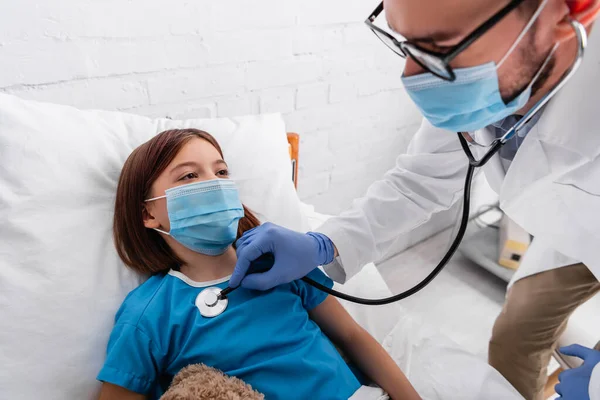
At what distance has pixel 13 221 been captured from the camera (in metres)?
0.89

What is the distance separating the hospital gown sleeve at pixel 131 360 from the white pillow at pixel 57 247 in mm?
80

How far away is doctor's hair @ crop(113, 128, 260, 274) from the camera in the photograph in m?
1.01

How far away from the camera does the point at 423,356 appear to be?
1.17 m

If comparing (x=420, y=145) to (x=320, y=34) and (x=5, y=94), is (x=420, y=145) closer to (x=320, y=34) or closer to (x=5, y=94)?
(x=320, y=34)

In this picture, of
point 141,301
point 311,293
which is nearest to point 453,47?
point 311,293

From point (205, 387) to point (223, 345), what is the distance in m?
0.15

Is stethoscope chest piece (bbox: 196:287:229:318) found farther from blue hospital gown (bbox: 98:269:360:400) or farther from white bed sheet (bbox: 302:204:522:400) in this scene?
white bed sheet (bbox: 302:204:522:400)

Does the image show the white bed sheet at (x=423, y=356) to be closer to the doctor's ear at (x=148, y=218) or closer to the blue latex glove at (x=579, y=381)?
the blue latex glove at (x=579, y=381)

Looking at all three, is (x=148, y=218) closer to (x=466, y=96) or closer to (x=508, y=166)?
(x=466, y=96)

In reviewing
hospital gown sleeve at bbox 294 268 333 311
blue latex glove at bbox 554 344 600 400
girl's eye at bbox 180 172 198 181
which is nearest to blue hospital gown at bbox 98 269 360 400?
hospital gown sleeve at bbox 294 268 333 311

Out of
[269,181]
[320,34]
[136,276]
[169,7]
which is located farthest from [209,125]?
[320,34]

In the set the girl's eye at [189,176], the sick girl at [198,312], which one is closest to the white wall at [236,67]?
the sick girl at [198,312]

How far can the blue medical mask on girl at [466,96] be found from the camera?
0.71 meters

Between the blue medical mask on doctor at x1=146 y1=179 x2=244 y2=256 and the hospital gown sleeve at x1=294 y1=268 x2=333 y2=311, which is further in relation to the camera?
the hospital gown sleeve at x1=294 y1=268 x2=333 y2=311
